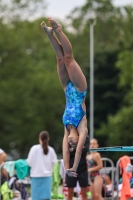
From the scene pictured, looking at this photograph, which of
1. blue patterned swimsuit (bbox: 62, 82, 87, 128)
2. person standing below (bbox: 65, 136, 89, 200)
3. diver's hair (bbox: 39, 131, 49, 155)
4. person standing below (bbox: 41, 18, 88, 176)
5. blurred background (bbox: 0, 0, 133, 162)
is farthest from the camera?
blurred background (bbox: 0, 0, 133, 162)

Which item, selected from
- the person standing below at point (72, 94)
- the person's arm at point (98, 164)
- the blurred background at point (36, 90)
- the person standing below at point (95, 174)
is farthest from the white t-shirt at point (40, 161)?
the blurred background at point (36, 90)


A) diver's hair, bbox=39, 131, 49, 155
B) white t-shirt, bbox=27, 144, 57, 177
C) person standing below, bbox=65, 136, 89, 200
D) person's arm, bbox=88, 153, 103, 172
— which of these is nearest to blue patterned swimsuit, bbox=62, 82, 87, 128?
person standing below, bbox=65, 136, 89, 200

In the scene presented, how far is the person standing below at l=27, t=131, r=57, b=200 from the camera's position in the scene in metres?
14.8

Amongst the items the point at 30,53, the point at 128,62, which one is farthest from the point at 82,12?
the point at 128,62

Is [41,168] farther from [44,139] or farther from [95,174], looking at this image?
[95,174]

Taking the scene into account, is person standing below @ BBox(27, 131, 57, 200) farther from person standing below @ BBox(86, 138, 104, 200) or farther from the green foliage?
the green foliage

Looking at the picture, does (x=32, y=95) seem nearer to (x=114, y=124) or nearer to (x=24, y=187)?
(x=114, y=124)

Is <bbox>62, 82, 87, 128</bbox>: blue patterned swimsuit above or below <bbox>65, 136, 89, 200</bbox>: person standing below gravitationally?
above

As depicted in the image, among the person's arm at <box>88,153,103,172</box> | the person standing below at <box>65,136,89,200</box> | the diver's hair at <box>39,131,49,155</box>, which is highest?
the diver's hair at <box>39,131,49,155</box>

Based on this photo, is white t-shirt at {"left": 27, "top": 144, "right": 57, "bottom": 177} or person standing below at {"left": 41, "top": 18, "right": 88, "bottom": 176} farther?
white t-shirt at {"left": 27, "top": 144, "right": 57, "bottom": 177}

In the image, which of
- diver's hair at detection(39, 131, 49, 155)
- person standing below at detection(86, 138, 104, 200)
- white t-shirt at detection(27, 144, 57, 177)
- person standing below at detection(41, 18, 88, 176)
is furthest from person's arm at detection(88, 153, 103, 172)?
person standing below at detection(41, 18, 88, 176)

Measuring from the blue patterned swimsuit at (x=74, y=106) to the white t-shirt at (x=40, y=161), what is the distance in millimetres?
5157

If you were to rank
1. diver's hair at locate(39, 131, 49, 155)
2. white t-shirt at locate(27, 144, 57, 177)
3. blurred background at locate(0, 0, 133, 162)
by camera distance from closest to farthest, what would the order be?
1. diver's hair at locate(39, 131, 49, 155)
2. white t-shirt at locate(27, 144, 57, 177)
3. blurred background at locate(0, 0, 133, 162)

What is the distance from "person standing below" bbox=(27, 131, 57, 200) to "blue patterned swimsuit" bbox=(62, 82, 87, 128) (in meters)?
4.94
